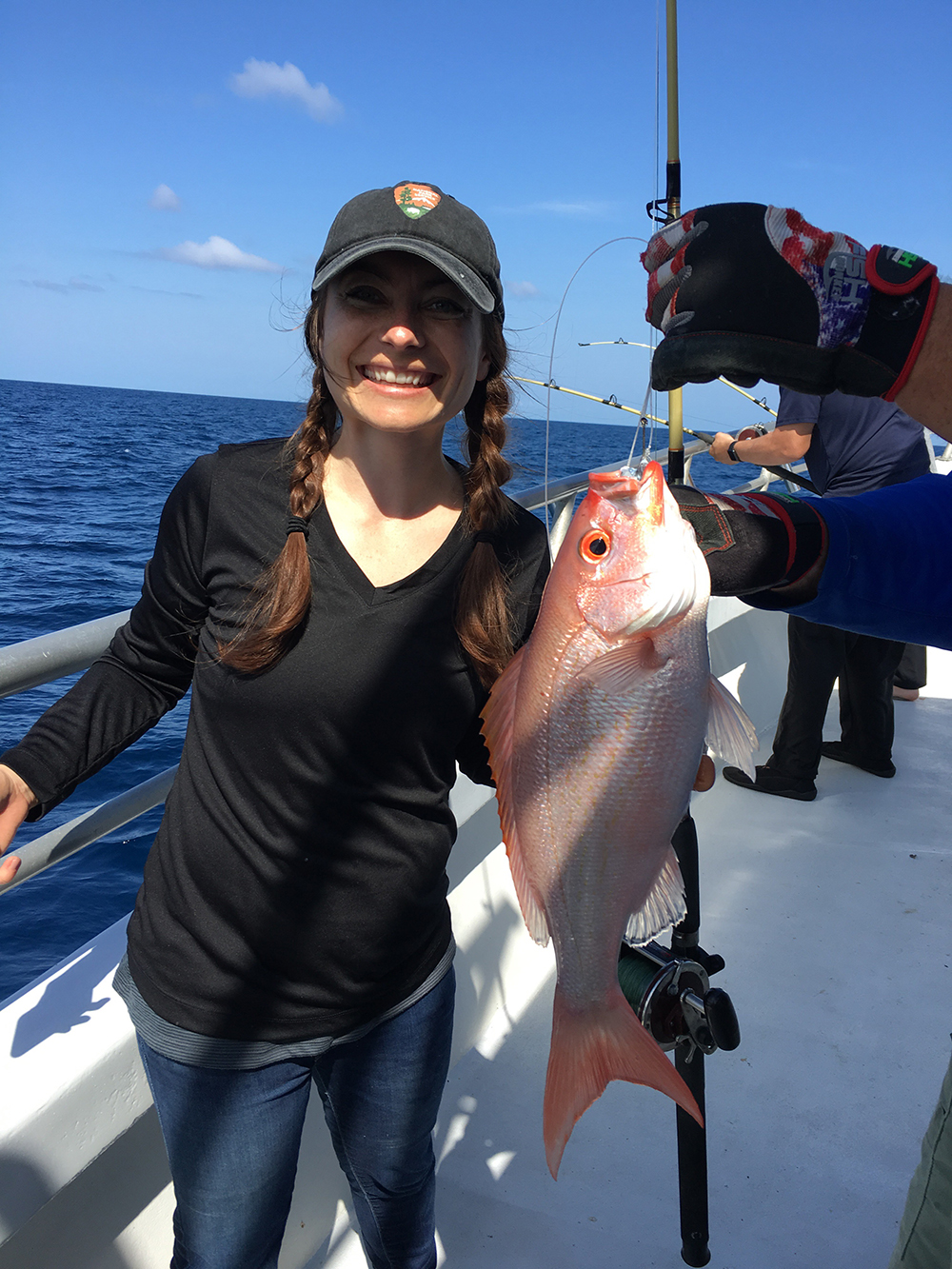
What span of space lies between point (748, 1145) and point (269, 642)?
1.96m

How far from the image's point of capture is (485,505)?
1.59 metres

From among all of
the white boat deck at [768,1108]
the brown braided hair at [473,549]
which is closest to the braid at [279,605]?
the brown braided hair at [473,549]

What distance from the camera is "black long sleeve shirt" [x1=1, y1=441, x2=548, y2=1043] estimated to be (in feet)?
4.59

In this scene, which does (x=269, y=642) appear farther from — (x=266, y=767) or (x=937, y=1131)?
(x=937, y=1131)

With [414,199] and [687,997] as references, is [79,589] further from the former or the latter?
[687,997]

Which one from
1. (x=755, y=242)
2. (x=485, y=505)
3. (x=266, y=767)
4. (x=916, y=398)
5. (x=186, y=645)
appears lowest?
(x=266, y=767)

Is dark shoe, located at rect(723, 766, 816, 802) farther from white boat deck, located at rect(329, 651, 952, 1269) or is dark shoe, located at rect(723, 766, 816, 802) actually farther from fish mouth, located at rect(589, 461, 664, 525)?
fish mouth, located at rect(589, 461, 664, 525)

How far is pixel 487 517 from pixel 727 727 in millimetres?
582

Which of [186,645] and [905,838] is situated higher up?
[186,645]

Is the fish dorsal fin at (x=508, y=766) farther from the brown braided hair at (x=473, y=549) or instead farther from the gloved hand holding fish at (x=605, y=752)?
the brown braided hair at (x=473, y=549)

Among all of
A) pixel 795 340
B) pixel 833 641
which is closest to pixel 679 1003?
pixel 795 340

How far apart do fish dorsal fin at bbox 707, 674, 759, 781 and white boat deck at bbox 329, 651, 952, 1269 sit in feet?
4.88

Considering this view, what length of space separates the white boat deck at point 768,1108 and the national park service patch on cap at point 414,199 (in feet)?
7.47

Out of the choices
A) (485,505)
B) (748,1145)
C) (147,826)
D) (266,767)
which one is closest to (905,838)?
(748,1145)
